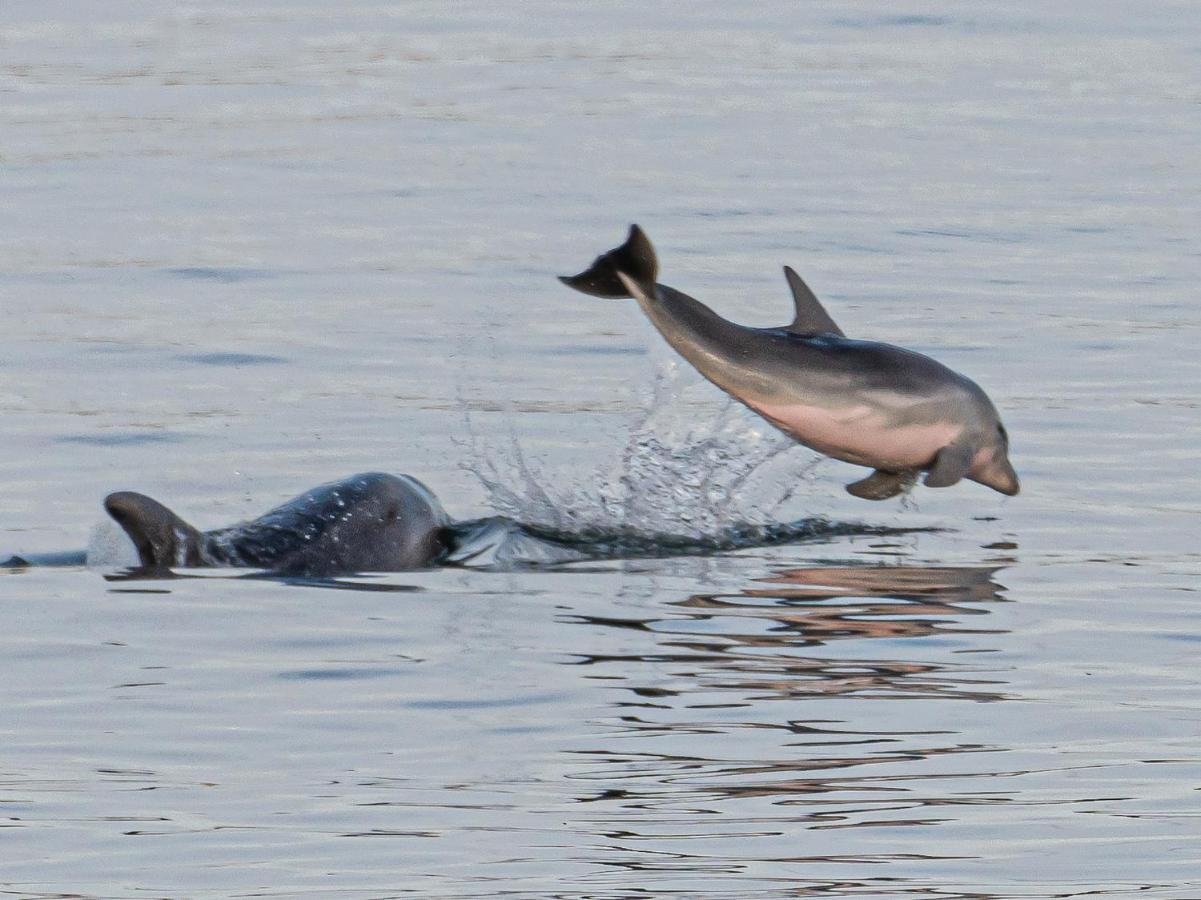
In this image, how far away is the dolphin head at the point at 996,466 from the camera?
12.6 meters

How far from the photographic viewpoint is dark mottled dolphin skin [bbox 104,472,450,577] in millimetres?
11367

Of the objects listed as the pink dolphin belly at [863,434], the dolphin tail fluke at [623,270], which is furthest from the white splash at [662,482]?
the dolphin tail fluke at [623,270]

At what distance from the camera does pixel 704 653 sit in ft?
32.3

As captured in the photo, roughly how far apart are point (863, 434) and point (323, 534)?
2.54m

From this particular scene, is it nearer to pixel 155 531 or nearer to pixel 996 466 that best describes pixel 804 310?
pixel 996 466

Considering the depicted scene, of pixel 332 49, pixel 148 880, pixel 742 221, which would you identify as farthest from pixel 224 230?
pixel 148 880

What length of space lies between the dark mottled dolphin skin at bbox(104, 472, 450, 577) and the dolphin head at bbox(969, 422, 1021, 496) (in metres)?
2.63

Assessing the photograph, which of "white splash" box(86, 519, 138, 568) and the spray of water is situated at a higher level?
the spray of water

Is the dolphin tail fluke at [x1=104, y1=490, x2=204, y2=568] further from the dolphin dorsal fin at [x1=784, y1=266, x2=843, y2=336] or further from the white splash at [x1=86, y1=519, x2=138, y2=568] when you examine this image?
the dolphin dorsal fin at [x1=784, y1=266, x2=843, y2=336]

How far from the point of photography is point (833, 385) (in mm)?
11930

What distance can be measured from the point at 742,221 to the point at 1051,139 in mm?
5144

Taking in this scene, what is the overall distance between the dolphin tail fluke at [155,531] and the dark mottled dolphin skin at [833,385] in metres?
2.03

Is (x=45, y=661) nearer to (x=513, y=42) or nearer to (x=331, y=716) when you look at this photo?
(x=331, y=716)

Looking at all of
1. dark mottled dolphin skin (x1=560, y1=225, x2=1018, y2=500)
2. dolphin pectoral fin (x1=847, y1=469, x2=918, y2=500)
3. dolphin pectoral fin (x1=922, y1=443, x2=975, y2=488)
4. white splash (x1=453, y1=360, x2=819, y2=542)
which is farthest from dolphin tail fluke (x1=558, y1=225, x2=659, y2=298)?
dolphin pectoral fin (x1=922, y1=443, x2=975, y2=488)
